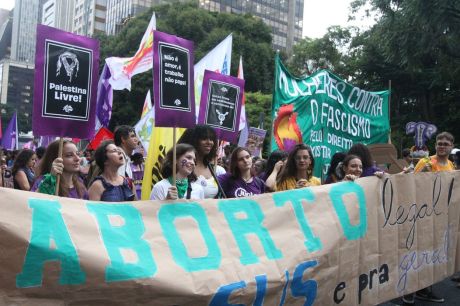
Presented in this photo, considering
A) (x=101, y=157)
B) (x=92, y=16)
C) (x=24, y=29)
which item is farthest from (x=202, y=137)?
(x=24, y=29)

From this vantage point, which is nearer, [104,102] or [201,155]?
[201,155]

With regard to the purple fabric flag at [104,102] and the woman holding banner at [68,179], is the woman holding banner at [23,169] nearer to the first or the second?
the purple fabric flag at [104,102]

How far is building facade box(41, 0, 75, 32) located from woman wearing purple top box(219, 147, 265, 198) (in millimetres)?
92038

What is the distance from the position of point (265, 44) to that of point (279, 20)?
48589mm

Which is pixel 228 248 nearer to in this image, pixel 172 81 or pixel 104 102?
pixel 172 81

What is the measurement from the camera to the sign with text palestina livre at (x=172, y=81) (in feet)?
10.4

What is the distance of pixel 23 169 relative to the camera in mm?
5883

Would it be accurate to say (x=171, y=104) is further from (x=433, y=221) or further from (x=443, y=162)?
(x=443, y=162)

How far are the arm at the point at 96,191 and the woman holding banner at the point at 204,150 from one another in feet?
2.69

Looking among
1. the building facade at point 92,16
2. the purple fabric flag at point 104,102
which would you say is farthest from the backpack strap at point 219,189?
the building facade at point 92,16

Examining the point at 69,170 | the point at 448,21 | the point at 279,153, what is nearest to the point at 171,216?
the point at 69,170

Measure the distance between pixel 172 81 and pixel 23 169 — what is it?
346 centimetres

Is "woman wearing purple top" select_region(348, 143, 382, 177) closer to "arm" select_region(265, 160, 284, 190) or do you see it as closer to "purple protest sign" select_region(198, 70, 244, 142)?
"arm" select_region(265, 160, 284, 190)

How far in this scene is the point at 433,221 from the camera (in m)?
4.45
